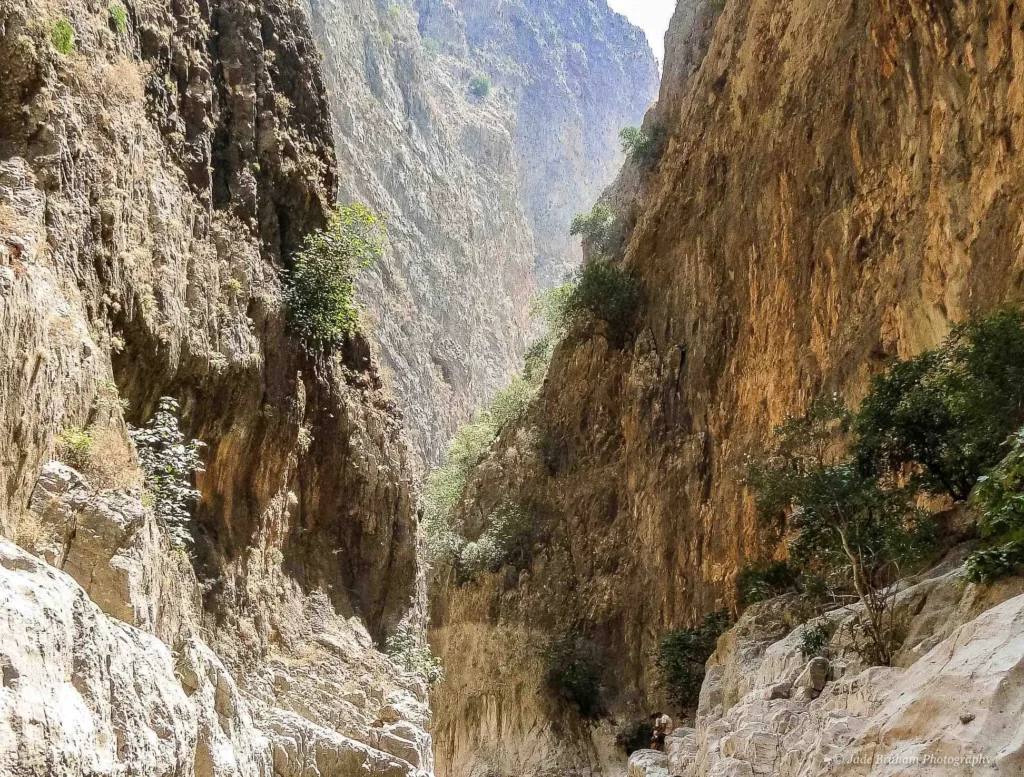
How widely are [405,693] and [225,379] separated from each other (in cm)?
563

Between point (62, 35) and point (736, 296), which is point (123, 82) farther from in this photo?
point (736, 296)

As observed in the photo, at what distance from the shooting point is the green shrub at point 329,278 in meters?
14.3

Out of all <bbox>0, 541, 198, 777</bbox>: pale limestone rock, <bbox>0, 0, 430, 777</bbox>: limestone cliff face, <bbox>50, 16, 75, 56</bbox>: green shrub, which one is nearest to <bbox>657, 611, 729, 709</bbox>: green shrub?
<bbox>0, 0, 430, 777</bbox>: limestone cliff face

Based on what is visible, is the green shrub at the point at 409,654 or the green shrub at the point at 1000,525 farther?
the green shrub at the point at 409,654

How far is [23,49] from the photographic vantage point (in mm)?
8438

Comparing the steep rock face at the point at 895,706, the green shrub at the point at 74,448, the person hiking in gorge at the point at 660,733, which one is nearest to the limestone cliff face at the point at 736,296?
the person hiking in gorge at the point at 660,733

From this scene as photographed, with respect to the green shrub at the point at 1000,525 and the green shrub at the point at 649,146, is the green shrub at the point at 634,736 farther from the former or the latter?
the green shrub at the point at 649,146

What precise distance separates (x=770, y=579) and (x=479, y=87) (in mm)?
71069

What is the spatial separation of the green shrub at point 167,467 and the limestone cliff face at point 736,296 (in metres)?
13.6

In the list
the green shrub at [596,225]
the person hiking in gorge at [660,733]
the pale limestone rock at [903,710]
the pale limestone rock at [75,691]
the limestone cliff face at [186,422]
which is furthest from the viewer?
the green shrub at [596,225]

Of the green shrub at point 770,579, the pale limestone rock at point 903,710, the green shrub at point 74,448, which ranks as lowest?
the pale limestone rock at point 903,710

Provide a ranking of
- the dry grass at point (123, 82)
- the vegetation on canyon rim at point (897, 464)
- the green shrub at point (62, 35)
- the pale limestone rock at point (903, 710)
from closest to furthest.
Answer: the pale limestone rock at point (903, 710), the green shrub at point (62, 35), the dry grass at point (123, 82), the vegetation on canyon rim at point (897, 464)

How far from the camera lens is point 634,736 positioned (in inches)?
1051

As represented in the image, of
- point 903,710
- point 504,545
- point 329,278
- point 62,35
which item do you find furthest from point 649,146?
point 903,710
